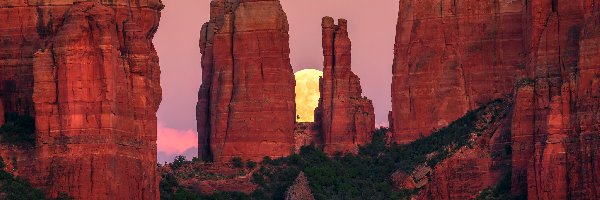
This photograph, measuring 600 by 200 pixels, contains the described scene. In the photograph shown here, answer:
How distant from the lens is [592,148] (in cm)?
19475

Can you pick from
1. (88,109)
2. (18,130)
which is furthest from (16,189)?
(88,109)

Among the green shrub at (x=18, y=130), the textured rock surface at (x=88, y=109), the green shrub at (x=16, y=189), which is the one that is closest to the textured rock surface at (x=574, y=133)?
the textured rock surface at (x=88, y=109)

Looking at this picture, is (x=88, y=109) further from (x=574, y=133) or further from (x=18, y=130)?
(x=574, y=133)

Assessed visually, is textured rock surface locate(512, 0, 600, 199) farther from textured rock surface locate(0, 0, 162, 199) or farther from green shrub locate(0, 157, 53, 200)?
green shrub locate(0, 157, 53, 200)

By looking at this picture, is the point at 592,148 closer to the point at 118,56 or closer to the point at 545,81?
the point at 545,81

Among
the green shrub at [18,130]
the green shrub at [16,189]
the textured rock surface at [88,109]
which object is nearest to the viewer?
the green shrub at [16,189]

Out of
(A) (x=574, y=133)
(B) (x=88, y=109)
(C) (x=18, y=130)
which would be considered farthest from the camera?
(A) (x=574, y=133)

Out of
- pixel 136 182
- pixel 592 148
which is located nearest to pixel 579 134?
pixel 592 148

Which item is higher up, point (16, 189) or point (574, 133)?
point (574, 133)

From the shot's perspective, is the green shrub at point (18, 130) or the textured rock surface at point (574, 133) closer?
the green shrub at point (18, 130)

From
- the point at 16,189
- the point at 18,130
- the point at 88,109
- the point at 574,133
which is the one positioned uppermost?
the point at 88,109

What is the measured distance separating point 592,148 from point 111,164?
24.5 meters

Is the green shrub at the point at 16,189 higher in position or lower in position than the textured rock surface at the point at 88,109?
lower

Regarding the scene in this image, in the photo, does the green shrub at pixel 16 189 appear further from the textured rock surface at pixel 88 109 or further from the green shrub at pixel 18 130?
the green shrub at pixel 18 130
